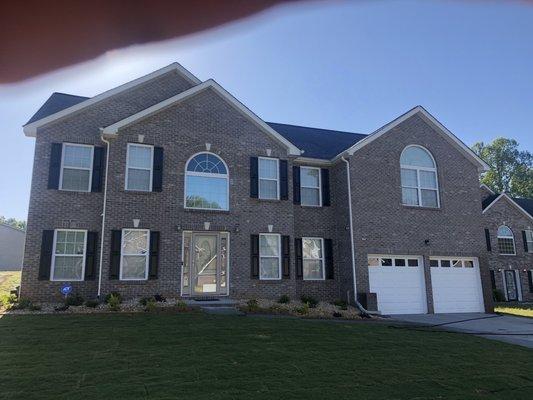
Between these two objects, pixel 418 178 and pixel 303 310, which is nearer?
pixel 303 310

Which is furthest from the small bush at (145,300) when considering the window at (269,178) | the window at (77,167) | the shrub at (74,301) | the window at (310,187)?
the window at (310,187)

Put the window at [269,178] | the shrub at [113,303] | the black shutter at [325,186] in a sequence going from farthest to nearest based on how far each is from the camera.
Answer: the black shutter at [325,186] < the window at [269,178] < the shrub at [113,303]

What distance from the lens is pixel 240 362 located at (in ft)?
23.6

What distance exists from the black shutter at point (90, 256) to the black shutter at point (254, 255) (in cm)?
507

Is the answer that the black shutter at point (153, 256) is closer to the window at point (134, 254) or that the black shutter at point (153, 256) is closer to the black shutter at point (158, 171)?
the window at point (134, 254)

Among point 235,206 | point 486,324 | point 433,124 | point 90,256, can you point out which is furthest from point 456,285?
point 90,256

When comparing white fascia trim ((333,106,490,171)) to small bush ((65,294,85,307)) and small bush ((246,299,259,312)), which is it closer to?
small bush ((246,299,259,312))

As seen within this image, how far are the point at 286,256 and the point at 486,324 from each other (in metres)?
6.79

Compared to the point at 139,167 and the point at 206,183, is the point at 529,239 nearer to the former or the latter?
the point at 206,183

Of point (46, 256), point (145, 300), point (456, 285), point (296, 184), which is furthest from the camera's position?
point (456, 285)

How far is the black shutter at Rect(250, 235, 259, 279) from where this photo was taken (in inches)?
610

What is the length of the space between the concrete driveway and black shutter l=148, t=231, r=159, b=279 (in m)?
8.03

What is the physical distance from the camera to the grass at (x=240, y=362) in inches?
230

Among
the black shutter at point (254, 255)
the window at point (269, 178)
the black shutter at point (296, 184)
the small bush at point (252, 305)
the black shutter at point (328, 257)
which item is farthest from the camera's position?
the black shutter at point (296, 184)
